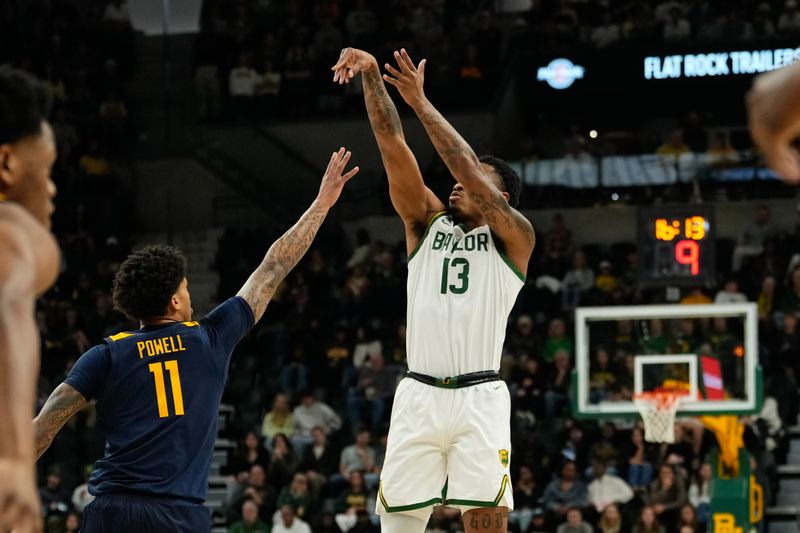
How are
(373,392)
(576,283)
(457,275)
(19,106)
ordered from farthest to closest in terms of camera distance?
(576,283) < (373,392) < (457,275) < (19,106)

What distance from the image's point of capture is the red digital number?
14.7 m

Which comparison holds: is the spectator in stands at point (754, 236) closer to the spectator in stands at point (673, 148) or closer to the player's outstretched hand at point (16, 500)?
the spectator in stands at point (673, 148)

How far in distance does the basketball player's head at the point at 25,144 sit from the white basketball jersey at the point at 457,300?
3526mm

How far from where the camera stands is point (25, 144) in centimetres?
352

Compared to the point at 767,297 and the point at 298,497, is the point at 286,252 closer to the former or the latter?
the point at 298,497

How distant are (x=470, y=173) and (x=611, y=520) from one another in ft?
29.9

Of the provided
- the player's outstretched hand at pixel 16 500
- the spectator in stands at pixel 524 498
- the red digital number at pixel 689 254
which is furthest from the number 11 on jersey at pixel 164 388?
the spectator in stands at pixel 524 498

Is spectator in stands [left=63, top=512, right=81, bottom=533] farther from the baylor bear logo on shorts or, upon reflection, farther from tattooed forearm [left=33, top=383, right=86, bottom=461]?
tattooed forearm [left=33, top=383, right=86, bottom=461]

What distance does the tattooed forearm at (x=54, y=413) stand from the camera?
5622 millimetres

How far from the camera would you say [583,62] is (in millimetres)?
22578

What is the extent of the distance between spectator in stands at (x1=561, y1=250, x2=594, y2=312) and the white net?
19.5 ft

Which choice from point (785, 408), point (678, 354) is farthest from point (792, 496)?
point (678, 354)

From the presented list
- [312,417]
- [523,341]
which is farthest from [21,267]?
[523,341]

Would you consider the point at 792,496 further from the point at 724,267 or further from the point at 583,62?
the point at 583,62
